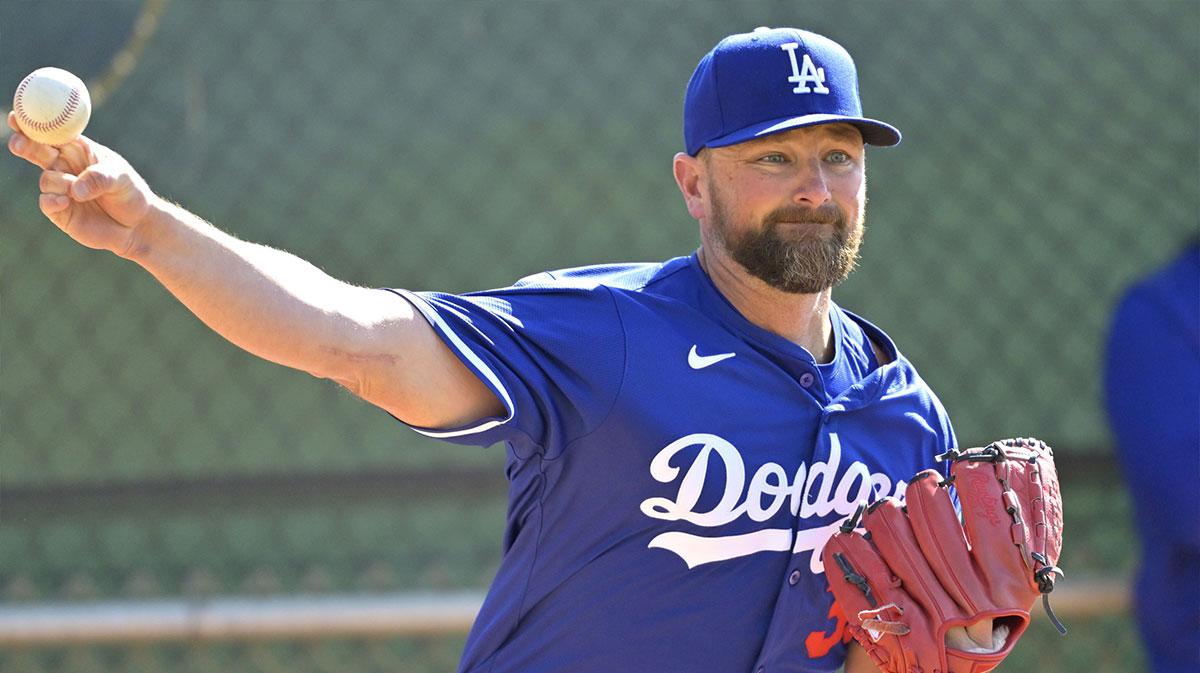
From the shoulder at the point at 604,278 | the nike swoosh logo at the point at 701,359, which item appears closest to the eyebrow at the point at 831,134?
the shoulder at the point at 604,278

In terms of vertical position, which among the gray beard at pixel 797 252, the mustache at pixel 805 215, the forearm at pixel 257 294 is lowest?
the forearm at pixel 257 294

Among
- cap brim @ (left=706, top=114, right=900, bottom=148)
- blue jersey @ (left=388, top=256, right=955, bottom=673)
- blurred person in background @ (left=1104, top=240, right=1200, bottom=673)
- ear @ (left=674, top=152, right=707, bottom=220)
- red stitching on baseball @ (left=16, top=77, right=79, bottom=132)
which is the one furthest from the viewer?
blurred person in background @ (left=1104, top=240, right=1200, bottom=673)

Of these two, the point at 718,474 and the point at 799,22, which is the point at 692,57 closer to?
the point at 799,22

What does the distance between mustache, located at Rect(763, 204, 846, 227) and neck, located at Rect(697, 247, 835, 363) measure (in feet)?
0.33

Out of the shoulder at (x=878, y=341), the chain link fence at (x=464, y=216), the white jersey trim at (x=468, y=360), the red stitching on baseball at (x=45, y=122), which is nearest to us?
the red stitching on baseball at (x=45, y=122)


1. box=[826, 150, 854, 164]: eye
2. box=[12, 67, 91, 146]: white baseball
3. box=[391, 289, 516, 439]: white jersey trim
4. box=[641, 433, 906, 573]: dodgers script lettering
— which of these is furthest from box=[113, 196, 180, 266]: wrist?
box=[826, 150, 854, 164]: eye

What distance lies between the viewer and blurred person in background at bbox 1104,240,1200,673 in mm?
2752

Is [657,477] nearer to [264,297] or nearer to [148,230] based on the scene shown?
[264,297]

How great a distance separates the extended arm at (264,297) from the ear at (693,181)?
55 cm

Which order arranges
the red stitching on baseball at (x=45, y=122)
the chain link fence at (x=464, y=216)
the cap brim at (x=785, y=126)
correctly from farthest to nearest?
the chain link fence at (x=464, y=216) < the cap brim at (x=785, y=126) < the red stitching on baseball at (x=45, y=122)

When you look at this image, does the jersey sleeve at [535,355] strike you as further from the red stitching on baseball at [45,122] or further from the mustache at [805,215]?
the red stitching on baseball at [45,122]

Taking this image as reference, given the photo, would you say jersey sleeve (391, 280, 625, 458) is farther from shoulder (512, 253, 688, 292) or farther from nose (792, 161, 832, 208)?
nose (792, 161, 832, 208)

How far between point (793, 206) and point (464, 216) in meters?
1.94

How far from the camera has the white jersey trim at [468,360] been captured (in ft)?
5.43
